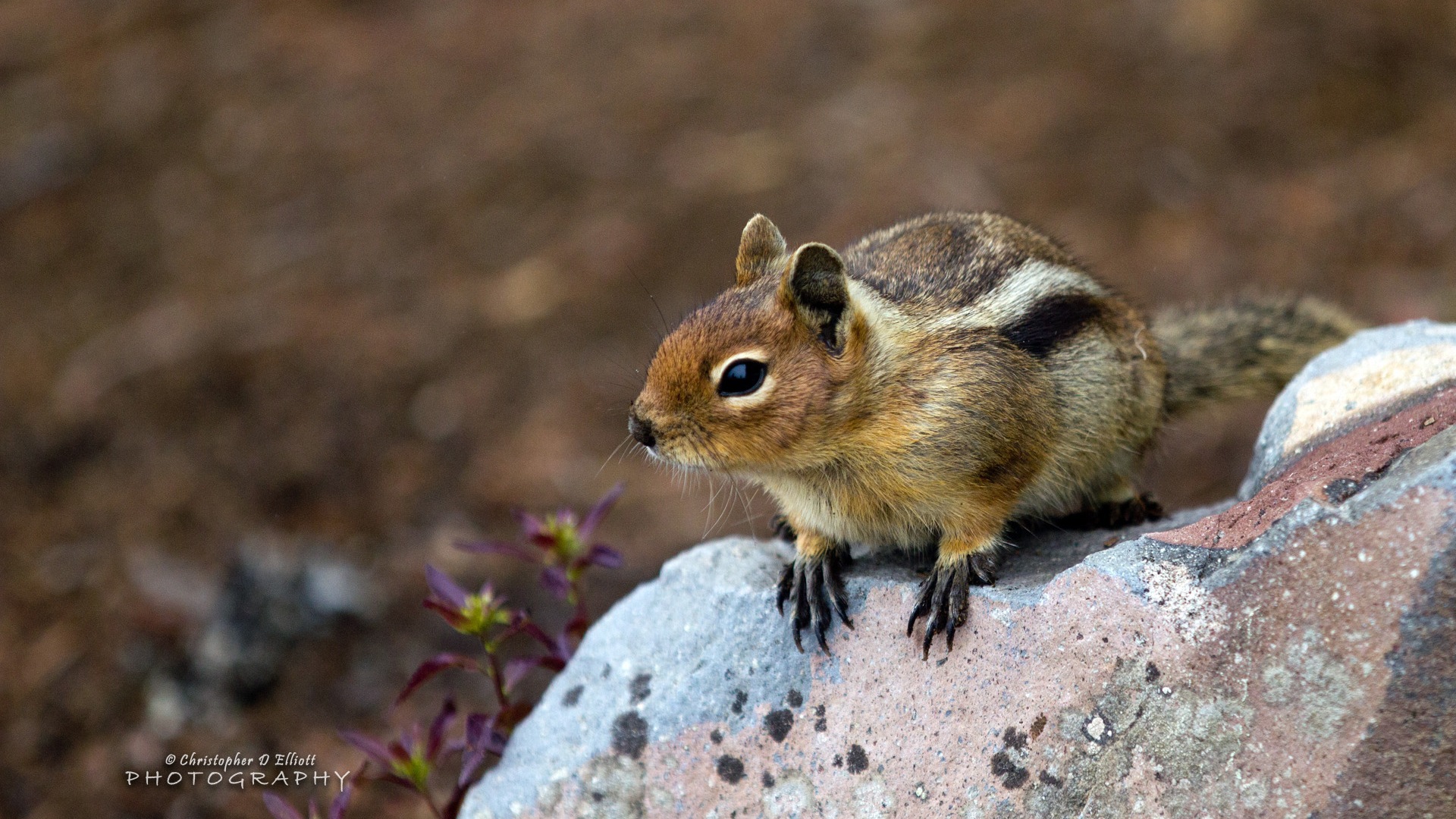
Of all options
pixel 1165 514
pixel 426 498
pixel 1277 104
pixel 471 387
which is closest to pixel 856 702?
pixel 1165 514

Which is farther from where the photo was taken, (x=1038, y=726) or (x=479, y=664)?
(x=479, y=664)

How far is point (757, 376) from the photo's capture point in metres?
2.92

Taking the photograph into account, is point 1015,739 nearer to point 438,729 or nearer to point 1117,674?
point 1117,674

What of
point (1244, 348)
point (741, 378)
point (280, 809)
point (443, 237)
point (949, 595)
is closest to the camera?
point (949, 595)

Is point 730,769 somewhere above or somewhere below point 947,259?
below

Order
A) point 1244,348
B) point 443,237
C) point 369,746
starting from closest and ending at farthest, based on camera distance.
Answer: point 369,746 < point 1244,348 < point 443,237

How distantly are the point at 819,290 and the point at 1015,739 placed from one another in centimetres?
113

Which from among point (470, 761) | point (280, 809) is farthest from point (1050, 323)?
point (280, 809)

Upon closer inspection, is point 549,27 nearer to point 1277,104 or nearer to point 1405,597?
point 1277,104

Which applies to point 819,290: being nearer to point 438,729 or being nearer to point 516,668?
point 516,668

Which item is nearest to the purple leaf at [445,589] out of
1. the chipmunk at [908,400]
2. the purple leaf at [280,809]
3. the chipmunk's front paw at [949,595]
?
the purple leaf at [280,809]

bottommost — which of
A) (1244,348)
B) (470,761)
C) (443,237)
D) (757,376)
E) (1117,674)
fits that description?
(443,237)

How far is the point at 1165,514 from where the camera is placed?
367 centimetres

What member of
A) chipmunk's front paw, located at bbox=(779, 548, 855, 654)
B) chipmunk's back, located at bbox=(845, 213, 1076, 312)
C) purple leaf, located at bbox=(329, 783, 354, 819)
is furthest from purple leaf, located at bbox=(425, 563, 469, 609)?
chipmunk's back, located at bbox=(845, 213, 1076, 312)
